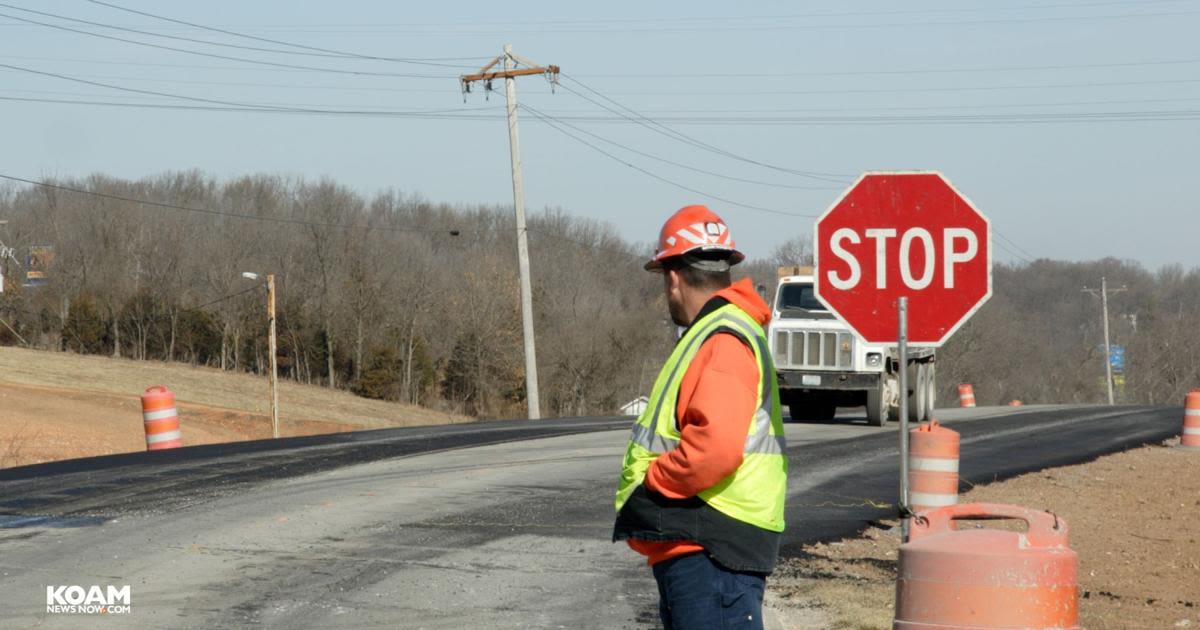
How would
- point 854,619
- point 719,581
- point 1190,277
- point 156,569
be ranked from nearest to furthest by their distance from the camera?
point 719,581
point 854,619
point 156,569
point 1190,277

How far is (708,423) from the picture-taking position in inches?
165

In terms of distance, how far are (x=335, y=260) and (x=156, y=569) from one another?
91.5 meters

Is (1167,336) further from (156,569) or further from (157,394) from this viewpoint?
(156,569)

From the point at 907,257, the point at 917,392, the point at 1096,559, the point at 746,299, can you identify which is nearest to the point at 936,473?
the point at 1096,559

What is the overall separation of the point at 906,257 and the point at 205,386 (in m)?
77.0

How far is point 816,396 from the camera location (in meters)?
26.5

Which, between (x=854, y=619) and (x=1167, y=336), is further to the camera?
(x=1167, y=336)

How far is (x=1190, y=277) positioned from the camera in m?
139

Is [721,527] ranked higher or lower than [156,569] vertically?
higher

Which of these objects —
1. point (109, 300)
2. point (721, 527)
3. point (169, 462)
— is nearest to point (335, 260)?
point (109, 300)

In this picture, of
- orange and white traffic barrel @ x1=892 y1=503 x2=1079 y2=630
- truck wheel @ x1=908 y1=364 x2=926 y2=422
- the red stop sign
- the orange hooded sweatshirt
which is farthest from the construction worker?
truck wheel @ x1=908 y1=364 x2=926 y2=422

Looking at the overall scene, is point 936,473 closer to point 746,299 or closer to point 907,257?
point 907,257

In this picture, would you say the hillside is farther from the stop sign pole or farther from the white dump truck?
the stop sign pole

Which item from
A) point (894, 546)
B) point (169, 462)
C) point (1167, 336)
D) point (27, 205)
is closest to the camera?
point (894, 546)
